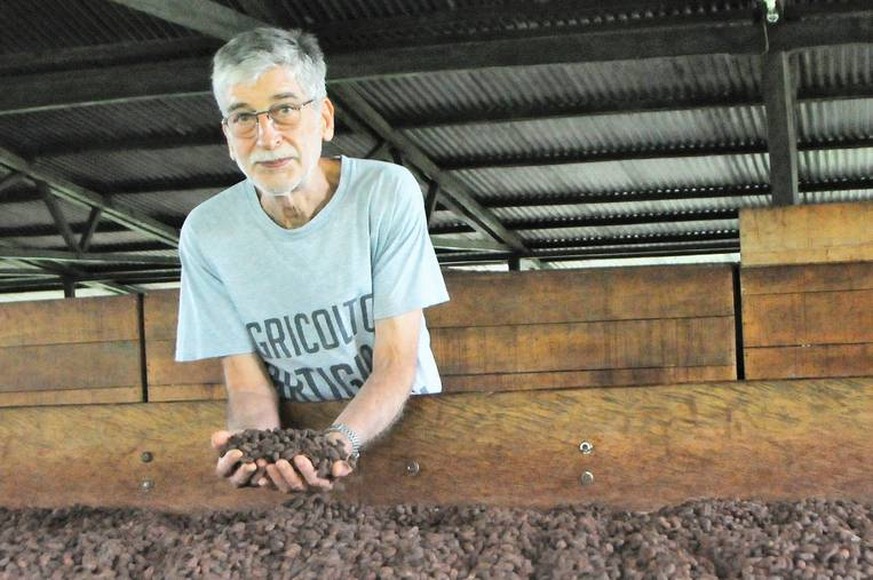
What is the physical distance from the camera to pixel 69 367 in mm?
3105

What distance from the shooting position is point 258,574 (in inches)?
55.2

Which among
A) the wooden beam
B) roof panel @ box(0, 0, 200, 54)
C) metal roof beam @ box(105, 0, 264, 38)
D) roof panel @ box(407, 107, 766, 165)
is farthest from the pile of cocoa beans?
roof panel @ box(407, 107, 766, 165)

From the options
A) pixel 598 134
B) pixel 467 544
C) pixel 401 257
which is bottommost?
pixel 467 544

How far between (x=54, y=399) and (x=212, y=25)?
2.91 meters

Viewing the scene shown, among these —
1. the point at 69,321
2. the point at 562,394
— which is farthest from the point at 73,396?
the point at 562,394

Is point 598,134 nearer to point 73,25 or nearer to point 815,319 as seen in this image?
point 73,25

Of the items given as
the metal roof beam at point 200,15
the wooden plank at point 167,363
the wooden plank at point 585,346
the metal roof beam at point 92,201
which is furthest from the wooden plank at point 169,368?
the metal roof beam at point 92,201

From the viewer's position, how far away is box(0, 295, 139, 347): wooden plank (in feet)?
A: 9.88

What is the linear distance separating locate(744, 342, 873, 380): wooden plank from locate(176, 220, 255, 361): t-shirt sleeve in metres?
1.57

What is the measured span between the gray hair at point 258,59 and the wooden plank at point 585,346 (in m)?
1.48

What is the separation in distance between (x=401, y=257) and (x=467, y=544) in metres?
0.67

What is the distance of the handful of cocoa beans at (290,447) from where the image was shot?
5.64 ft

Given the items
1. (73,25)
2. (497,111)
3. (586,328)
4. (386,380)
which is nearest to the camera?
(386,380)

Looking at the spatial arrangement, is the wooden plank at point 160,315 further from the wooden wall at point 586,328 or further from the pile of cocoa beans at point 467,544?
the pile of cocoa beans at point 467,544
